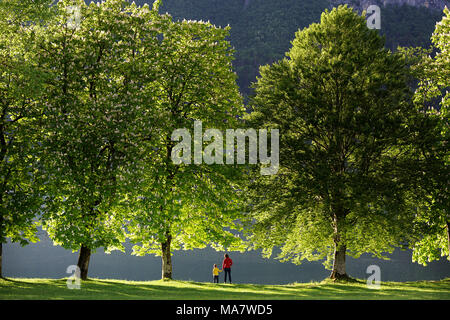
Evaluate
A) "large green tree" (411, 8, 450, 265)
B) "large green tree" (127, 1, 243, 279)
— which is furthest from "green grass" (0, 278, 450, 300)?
"large green tree" (411, 8, 450, 265)

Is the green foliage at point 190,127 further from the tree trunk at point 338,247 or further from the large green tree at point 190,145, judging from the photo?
the tree trunk at point 338,247

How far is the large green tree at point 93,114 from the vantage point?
74.5ft

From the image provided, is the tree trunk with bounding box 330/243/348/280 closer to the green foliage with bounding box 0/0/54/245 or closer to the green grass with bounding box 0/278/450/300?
the green grass with bounding box 0/278/450/300

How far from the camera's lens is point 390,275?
75.9m

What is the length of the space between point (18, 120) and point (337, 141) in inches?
779

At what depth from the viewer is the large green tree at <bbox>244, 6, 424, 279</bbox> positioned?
2595 centimetres

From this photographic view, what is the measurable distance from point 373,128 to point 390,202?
182 inches

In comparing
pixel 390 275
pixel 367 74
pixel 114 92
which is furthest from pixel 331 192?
pixel 390 275

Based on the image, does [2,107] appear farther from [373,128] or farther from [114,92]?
[373,128]

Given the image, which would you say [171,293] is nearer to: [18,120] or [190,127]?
[190,127]

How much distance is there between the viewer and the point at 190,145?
88.9ft

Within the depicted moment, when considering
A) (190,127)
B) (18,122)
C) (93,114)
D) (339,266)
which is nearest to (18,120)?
(18,122)

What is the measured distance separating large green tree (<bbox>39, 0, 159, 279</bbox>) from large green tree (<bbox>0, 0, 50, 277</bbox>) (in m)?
0.86

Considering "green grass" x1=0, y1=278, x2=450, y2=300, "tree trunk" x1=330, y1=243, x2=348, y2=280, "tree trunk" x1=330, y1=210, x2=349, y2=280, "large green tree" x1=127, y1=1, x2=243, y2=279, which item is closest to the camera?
"green grass" x1=0, y1=278, x2=450, y2=300
